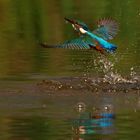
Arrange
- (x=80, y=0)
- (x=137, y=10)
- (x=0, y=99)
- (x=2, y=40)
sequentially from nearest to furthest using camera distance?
(x=0, y=99) → (x=2, y=40) → (x=137, y=10) → (x=80, y=0)

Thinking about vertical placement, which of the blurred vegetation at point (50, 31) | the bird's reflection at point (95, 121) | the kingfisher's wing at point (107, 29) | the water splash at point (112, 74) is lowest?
the bird's reflection at point (95, 121)

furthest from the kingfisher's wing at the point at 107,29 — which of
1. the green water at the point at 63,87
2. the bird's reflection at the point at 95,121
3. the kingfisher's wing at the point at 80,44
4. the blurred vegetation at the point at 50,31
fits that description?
the blurred vegetation at the point at 50,31

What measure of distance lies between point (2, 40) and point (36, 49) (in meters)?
1.65

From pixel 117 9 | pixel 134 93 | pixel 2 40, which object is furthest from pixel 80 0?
pixel 134 93

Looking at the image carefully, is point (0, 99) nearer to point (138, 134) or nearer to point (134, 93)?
point (134, 93)

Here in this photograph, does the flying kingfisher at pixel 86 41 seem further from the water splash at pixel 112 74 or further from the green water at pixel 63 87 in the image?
the water splash at pixel 112 74

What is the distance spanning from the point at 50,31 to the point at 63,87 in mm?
8497

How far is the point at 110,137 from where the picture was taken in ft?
29.5

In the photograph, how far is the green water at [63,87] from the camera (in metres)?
9.50

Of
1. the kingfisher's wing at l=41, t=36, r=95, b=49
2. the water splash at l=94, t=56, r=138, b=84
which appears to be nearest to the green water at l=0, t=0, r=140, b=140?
the water splash at l=94, t=56, r=138, b=84

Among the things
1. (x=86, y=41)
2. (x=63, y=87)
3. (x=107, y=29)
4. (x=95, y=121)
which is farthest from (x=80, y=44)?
(x=95, y=121)

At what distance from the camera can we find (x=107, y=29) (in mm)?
11703

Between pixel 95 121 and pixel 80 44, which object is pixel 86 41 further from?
pixel 95 121

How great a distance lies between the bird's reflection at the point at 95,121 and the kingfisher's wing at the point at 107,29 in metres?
1.06
